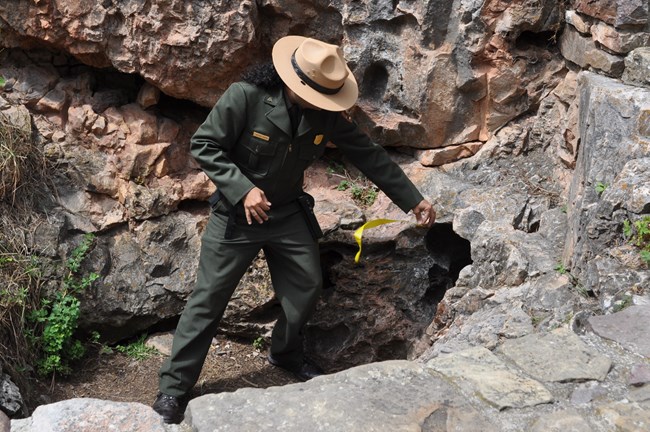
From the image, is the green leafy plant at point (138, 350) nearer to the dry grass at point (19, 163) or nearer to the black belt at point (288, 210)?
the dry grass at point (19, 163)

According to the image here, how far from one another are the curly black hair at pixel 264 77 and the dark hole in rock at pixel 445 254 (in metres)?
1.48

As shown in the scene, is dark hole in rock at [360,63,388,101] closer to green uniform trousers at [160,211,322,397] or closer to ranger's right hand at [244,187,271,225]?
green uniform trousers at [160,211,322,397]

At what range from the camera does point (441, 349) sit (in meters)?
3.67

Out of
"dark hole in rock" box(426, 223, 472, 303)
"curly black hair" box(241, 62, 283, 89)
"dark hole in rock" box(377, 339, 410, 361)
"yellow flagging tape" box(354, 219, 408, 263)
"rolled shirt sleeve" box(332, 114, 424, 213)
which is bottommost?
"dark hole in rock" box(377, 339, 410, 361)

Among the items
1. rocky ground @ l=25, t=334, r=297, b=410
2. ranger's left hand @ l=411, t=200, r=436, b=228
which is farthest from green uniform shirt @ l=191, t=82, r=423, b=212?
rocky ground @ l=25, t=334, r=297, b=410

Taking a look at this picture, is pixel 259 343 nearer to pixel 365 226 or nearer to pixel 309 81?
pixel 365 226

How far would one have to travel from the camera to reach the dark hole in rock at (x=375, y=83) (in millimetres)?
5172

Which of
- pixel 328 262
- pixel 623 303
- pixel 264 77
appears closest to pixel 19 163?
pixel 264 77

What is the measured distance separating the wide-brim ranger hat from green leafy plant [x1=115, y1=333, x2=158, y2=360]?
205 centimetres

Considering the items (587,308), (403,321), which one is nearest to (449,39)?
(403,321)

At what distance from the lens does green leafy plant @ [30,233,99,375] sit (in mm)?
4566

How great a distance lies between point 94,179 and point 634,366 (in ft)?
11.0

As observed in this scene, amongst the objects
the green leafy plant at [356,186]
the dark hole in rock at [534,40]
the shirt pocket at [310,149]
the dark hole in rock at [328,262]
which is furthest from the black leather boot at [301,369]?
the dark hole in rock at [534,40]

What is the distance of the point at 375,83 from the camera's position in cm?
524
